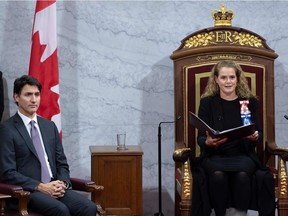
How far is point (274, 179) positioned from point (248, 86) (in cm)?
91

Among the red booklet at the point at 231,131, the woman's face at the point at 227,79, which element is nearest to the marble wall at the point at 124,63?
the woman's face at the point at 227,79

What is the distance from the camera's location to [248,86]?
226 inches

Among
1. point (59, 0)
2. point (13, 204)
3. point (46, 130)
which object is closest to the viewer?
point (13, 204)

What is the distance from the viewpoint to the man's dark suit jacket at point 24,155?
15.4ft

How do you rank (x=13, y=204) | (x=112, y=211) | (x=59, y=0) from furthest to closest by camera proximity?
(x=59, y=0), (x=112, y=211), (x=13, y=204)

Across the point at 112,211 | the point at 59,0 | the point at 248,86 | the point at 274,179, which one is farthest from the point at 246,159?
the point at 59,0

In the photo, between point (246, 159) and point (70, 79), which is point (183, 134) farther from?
point (70, 79)

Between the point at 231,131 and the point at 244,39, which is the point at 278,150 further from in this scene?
the point at 244,39

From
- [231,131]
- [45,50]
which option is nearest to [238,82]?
[231,131]

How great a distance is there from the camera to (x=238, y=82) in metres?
5.50

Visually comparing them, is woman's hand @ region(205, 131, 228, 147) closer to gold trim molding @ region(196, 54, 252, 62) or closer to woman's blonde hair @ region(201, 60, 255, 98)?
woman's blonde hair @ region(201, 60, 255, 98)

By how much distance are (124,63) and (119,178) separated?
50.5 inches

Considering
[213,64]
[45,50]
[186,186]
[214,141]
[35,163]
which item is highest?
[45,50]

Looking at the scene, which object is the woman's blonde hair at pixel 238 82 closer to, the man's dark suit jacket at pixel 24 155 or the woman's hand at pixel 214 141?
the woman's hand at pixel 214 141
